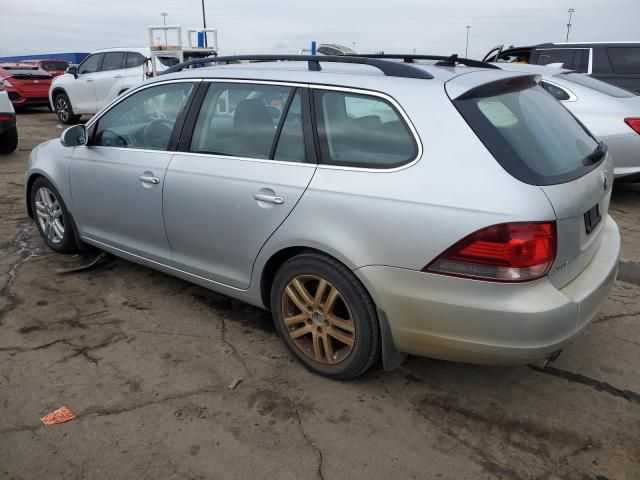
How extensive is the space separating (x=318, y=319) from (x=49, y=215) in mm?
2942

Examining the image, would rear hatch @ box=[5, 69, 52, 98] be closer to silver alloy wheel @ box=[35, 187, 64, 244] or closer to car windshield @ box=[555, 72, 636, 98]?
silver alloy wheel @ box=[35, 187, 64, 244]

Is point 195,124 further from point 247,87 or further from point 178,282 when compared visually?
point 178,282

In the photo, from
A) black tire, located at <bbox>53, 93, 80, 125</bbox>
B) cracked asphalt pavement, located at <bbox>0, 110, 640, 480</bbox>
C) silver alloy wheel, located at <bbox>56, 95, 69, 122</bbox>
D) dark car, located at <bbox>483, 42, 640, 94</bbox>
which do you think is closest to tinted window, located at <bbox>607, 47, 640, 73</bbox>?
dark car, located at <bbox>483, 42, 640, 94</bbox>

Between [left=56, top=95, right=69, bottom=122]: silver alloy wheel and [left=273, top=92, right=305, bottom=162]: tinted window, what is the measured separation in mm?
11973

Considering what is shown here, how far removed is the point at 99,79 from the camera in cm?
1246

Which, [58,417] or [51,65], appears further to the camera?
[51,65]

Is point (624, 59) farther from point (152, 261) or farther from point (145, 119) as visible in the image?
point (152, 261)

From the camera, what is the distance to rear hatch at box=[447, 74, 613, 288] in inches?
93.8

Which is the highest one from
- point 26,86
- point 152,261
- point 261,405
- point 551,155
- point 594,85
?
point 594,85

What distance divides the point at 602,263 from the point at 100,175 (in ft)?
10.7

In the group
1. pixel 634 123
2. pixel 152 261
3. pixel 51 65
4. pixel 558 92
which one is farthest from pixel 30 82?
pixel 634 123

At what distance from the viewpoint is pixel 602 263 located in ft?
9.30

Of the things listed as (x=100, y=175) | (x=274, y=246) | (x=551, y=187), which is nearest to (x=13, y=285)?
(x=100, y=175)

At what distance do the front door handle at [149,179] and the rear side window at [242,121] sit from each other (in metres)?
0.32
